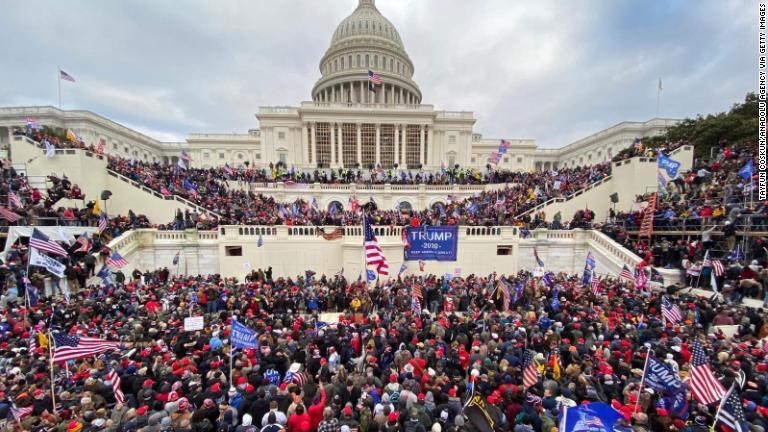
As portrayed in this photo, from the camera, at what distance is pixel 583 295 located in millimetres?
12656

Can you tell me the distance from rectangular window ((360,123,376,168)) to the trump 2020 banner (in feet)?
122

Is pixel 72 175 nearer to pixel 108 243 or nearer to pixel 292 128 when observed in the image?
pixel 108 243

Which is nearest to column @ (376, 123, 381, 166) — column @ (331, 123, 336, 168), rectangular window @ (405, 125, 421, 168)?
rectangular window @ (405, 125, 421, 168)

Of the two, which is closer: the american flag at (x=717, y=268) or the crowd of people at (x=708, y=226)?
the american flag at (x=717, y=268)

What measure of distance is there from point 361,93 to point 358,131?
64.1 ft

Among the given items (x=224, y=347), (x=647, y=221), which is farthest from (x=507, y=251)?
(x=224, y=347)

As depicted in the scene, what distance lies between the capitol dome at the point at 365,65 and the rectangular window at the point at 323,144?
1775 cm

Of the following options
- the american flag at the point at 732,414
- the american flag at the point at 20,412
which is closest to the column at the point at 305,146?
the american flag at the point at 20,412

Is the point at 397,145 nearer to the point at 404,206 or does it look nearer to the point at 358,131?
the point at 358,131

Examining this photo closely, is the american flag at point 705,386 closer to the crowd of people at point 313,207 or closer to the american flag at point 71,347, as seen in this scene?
the american flag at point 71,347

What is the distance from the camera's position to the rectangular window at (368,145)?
173 feet

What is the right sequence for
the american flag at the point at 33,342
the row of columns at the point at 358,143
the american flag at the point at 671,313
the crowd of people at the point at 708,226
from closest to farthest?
the american flag at the point at 33,342 < the american flag at the point at 671,313 < the crowd of people at the point at 708,226 < the row of columns at the point at 358,143

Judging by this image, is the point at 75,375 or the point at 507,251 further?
the point at 507,251

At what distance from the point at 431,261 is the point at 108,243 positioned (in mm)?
18204
